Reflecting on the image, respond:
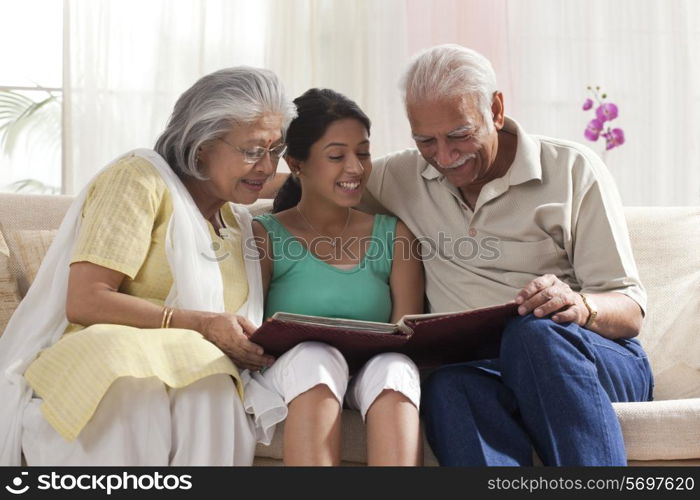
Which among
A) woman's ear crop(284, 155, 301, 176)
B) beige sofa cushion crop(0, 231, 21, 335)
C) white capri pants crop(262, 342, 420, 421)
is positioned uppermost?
woman's ear crop(284, 155, 301, 176)

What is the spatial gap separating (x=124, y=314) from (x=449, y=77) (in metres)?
0.99

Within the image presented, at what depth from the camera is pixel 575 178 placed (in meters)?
2.26

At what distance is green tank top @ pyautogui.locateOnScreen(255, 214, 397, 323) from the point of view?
7.42 feet

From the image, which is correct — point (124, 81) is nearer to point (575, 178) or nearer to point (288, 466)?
point (575, 178)

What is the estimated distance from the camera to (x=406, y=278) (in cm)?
233

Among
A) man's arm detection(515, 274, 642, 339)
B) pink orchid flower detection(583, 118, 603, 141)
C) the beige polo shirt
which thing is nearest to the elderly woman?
the beige polo shirt

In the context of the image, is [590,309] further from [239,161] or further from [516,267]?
[239,161]

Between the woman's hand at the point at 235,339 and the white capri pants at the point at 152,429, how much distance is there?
9 cm

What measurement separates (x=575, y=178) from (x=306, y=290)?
0.74 meters

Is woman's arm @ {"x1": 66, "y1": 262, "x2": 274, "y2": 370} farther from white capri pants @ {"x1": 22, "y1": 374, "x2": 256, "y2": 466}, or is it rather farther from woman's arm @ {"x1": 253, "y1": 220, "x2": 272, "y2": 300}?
woman's arm @ {"x1": 253, "y1": 220, "x2": 272, "y2": 300}

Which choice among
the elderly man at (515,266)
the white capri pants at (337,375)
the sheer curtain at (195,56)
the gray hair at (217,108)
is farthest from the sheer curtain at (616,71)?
the white capri pants at (337,375)

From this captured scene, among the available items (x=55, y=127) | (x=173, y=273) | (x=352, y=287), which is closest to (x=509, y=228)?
(x=352, y=287)

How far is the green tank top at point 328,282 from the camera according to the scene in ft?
7.42

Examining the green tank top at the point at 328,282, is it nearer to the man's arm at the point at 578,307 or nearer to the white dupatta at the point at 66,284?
the white dupatta at the point at 66,284
